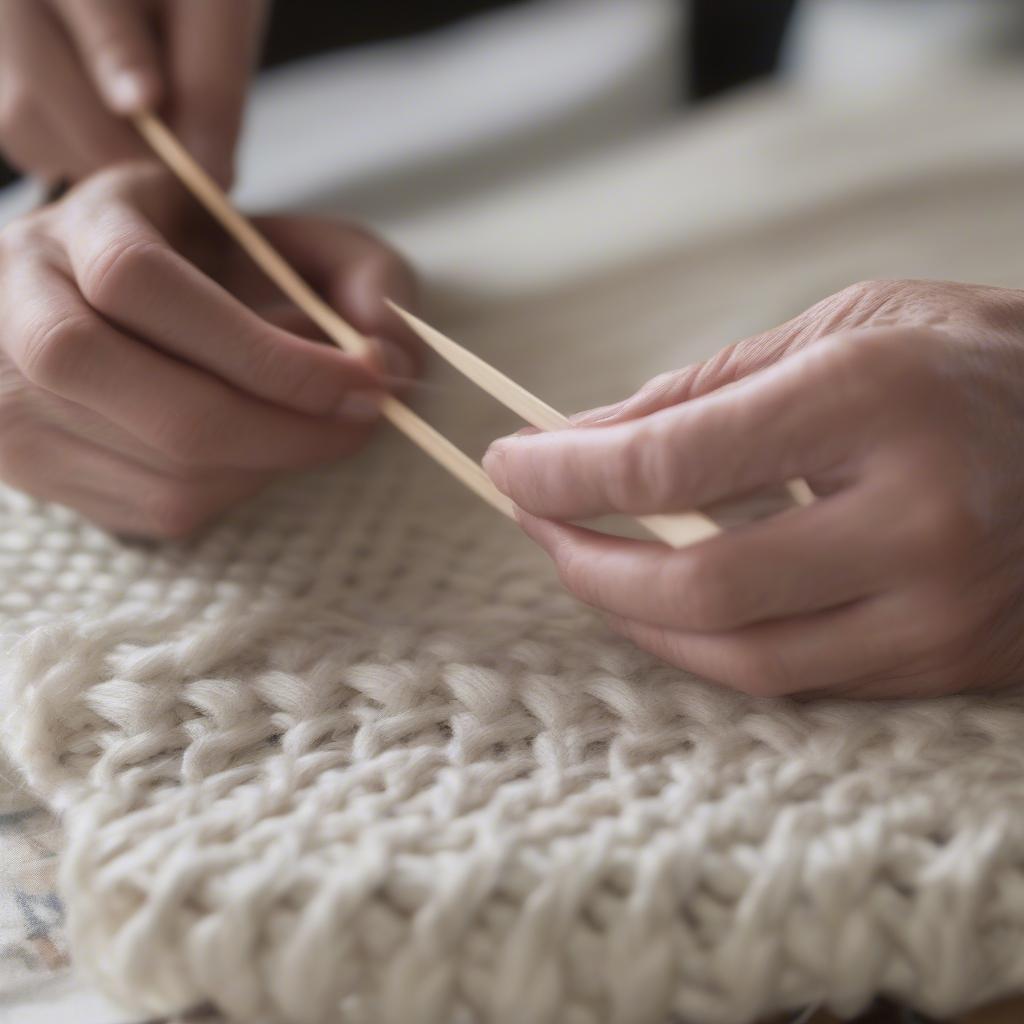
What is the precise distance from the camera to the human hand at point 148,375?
47 centimetres

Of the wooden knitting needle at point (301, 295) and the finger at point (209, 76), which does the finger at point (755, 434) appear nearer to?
the wooden knitting needle at point (301, 295)

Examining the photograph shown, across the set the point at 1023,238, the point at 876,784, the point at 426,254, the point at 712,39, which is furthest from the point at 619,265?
the point at 712,39

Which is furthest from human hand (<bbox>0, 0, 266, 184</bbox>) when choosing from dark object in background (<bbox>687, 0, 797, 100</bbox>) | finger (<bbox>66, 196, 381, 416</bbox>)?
dark object in background (<bbox>687, 0, 797, 100</bbox>)

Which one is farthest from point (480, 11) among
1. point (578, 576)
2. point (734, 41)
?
point (578, 576)

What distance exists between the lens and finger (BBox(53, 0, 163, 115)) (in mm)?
680

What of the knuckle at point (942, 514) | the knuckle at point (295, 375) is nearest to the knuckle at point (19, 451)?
the knuckle at point (295, 375)

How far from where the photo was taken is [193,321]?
1.56 ft

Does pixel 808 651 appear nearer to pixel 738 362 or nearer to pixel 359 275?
pixel 738 362

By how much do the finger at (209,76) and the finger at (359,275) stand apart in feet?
0.27

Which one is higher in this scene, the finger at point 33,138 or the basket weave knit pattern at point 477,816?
the finger at point 33,138

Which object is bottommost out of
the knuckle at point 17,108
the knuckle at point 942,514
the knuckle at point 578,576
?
the knuckle at point 578,576

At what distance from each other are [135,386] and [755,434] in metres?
0.27

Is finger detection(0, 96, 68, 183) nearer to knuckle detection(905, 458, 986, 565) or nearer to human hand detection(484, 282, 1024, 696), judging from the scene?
human hand detection(484, 282, 1024, 696)

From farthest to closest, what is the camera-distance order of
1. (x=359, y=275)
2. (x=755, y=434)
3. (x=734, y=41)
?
(x=734, y=41) → (x=359, y=275) → (x=755, y=434)
